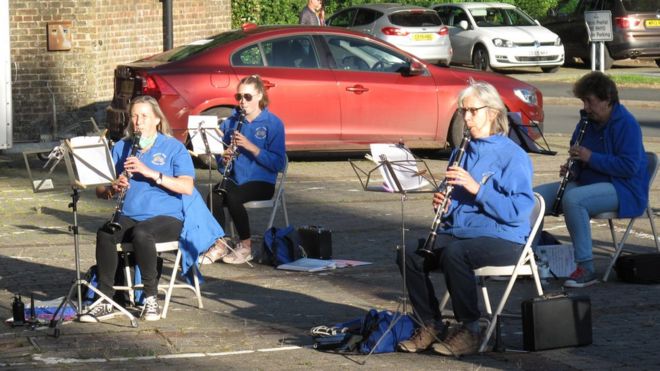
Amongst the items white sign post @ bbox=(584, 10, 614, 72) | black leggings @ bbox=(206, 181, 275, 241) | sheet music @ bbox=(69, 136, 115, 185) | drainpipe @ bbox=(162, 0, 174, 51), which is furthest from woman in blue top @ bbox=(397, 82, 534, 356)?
white sign post @ bbox=(584, 10, 614, 72)

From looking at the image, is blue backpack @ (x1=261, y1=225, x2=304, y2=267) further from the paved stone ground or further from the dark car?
the dark car

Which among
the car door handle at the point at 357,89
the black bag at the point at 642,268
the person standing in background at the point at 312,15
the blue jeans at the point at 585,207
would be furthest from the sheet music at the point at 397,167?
the person standing in background at the point at 312,15

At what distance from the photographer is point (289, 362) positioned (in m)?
7.53

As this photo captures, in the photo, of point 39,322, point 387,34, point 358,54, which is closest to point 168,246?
point 39,322

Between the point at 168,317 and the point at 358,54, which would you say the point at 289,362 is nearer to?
the point at 168,317

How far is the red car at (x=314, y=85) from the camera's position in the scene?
15.4 m

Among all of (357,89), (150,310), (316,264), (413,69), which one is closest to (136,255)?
(150,310)

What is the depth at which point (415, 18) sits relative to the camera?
2961 cm

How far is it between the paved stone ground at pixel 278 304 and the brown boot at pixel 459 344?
5cm

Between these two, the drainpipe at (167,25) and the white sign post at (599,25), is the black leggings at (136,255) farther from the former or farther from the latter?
the white sign post at (599,25)

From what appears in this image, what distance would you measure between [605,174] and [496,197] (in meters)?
2.22

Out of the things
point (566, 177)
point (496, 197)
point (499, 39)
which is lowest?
point (499, 39)

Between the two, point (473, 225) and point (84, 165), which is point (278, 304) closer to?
point (84, 165)

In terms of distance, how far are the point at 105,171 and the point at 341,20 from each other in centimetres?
2335
